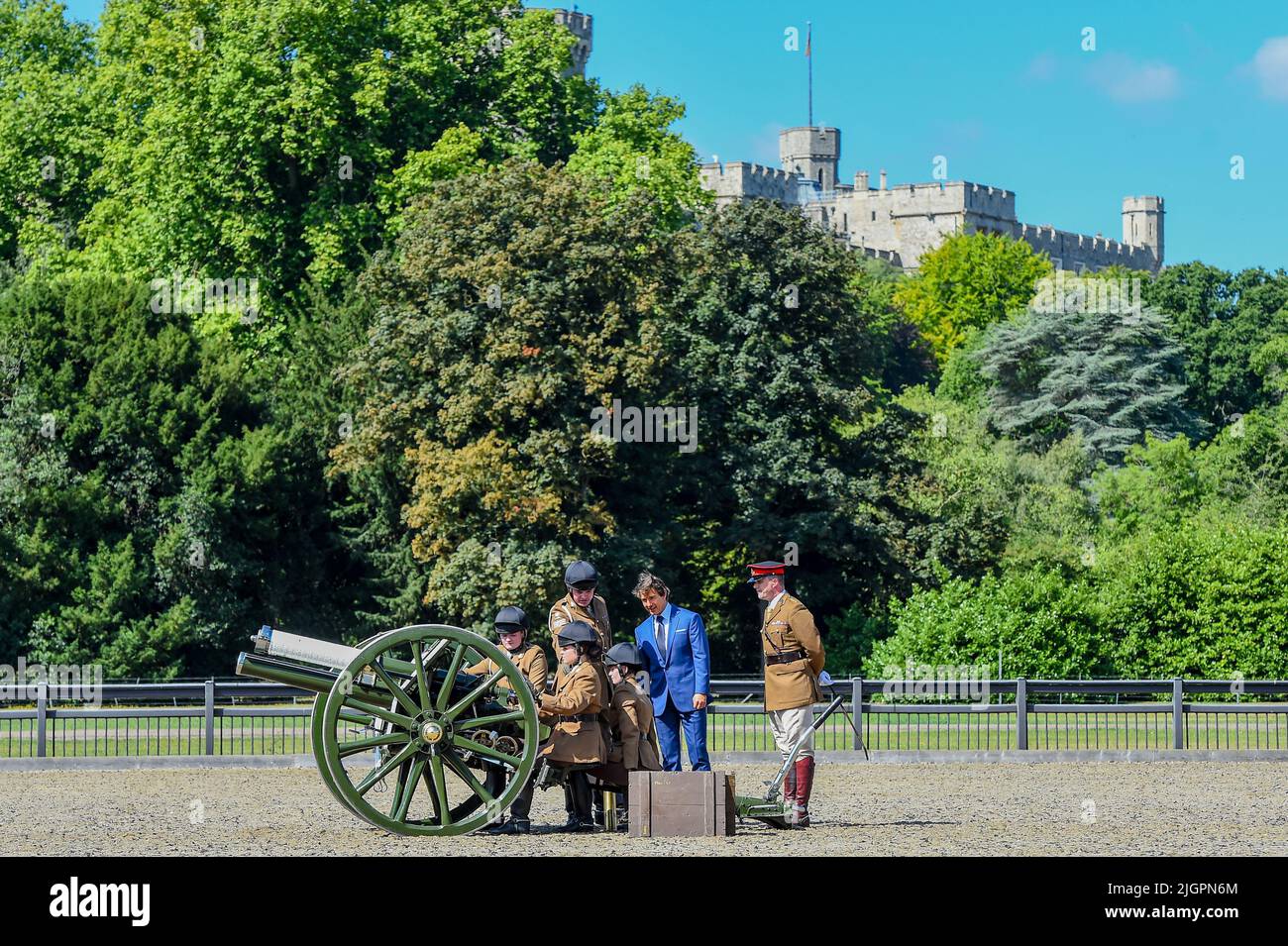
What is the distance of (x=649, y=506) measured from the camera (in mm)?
40656

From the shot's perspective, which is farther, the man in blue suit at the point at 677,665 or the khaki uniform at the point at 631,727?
the man in blue suit at the point at 677,665

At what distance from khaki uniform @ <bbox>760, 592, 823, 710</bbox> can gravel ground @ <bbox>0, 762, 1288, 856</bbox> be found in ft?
3.22

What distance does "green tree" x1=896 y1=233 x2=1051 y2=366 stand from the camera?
98.9 metres

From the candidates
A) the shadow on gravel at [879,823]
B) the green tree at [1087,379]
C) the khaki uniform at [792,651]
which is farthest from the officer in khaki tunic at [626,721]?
the green tree at [1087,379]

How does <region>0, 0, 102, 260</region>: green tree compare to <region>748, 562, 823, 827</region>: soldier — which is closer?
<region>748, 562, 823, 827</region>: soldier

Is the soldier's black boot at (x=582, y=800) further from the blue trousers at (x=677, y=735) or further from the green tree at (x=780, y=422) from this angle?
the green tree at (x=780, y=422)

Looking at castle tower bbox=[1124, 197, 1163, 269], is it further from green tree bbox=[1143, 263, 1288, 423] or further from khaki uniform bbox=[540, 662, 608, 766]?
khaki uniform bbox=[540, 662, 608, 766]

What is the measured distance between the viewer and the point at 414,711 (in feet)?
43.9

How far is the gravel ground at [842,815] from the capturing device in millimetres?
13148

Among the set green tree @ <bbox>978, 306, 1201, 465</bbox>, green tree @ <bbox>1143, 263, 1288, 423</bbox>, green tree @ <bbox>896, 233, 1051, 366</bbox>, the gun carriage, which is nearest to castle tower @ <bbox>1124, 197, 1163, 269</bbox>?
green tree @ <bbox>896, 233, 1051, 366</bbox>

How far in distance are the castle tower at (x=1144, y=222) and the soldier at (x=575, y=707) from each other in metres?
175

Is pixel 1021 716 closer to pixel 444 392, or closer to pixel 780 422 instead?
pixel 444 392

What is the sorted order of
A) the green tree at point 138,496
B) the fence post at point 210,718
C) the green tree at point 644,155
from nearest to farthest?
the fence post at point 210,718, the green tree at point 138,496, the green tree at point 644,155

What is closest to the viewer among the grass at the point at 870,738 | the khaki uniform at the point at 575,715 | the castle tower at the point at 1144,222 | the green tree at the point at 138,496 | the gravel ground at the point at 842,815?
the gravel ground at the point at 842,815
